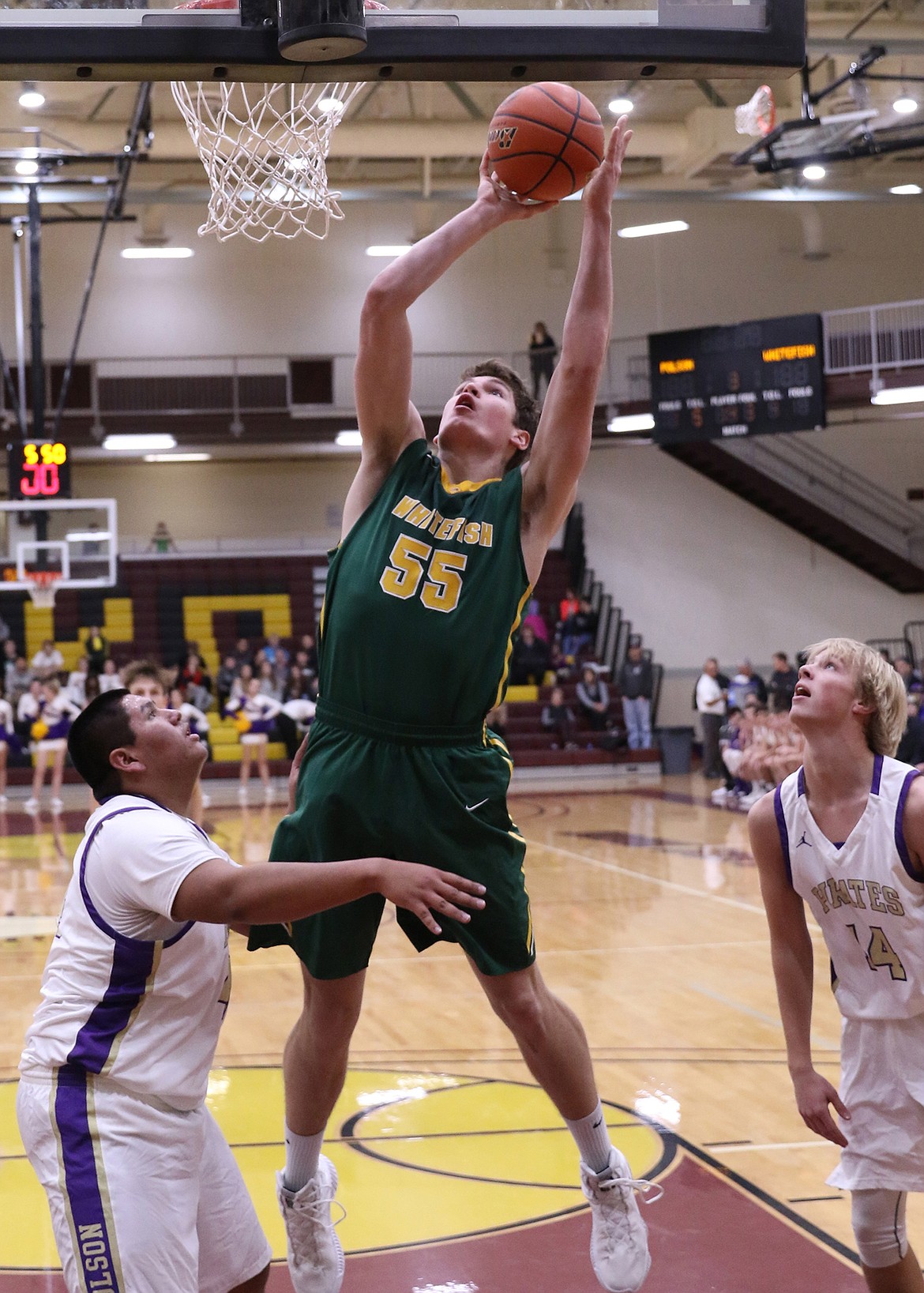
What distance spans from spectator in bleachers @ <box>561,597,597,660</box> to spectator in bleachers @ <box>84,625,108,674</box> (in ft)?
21.1

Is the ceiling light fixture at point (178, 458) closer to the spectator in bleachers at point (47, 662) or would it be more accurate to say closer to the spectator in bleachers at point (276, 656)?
the spectator in bleachers at point (276, 656)

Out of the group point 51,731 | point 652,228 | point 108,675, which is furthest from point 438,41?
point 652,228

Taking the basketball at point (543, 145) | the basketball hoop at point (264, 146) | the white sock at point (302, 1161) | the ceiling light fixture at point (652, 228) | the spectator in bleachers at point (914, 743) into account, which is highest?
the ceiling light fixture at point (652, 228)

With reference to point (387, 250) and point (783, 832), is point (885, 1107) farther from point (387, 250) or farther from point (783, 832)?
point (387, 250)

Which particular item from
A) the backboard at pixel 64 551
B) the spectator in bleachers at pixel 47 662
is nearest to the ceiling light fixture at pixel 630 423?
the backboard at pixel 64 551

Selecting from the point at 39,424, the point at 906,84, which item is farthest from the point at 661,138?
the point at 39,424

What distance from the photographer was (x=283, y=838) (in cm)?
301

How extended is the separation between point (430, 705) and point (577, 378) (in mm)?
781

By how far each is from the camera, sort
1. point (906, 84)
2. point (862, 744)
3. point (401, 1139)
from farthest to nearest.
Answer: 1. point (906, 84)
2. point (401, 1139)
3. point (862, 744)

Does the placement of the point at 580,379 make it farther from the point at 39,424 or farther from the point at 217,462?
the point at 217,462

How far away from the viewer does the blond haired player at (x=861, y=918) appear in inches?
108

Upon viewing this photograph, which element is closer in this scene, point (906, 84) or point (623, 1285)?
point (623, 1285)

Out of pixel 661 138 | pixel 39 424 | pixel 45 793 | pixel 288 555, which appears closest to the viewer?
pixel 39 424

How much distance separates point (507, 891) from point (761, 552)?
2068cm
